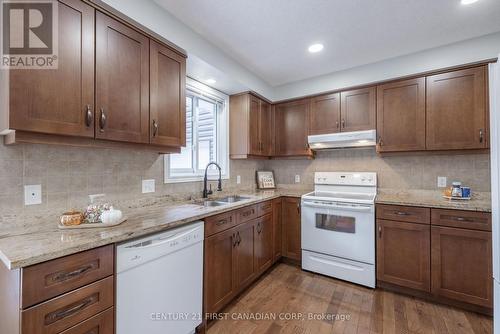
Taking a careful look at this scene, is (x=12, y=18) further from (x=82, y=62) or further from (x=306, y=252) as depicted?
(x=306, y=252)

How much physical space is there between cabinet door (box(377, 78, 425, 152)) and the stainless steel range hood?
0.44ft

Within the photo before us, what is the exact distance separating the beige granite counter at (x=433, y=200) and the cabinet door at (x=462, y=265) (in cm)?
21

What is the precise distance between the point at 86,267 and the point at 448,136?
3.18 meters

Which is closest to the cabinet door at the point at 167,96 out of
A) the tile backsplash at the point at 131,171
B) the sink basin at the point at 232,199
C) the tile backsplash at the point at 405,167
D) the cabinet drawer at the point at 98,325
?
the tile backsplash at the point at 131,171

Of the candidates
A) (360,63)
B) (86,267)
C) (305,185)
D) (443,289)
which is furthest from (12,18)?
(443,289)

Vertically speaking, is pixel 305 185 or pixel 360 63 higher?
pixel 360 63

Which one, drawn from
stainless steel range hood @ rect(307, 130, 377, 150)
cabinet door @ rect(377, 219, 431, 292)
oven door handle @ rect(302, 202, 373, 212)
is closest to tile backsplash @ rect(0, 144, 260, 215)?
oven door handle @ rect(302, 202, 373, 212)

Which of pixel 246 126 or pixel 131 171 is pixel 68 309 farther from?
pixel 246 126

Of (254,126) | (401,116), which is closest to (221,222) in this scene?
(254,126)

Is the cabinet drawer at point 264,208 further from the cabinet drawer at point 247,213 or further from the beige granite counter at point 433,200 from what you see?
the beige granite counter at point 433,200

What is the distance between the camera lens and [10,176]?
4.22 ft

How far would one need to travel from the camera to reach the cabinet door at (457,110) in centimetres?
216

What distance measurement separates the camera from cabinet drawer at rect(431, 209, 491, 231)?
1.89 meters

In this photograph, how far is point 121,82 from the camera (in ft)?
4.98
